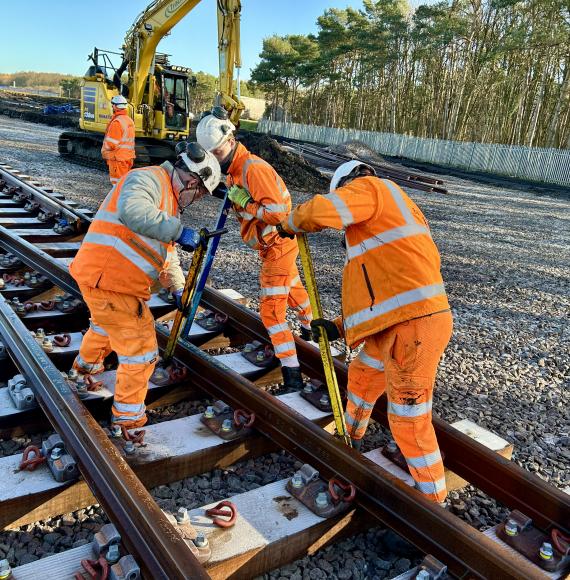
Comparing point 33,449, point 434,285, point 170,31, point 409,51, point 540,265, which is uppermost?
point 409,51

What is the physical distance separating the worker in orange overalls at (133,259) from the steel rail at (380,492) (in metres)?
0.57

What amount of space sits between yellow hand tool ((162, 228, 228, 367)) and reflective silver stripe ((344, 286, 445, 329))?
47.2 inches

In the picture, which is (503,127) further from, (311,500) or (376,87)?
(311,500)

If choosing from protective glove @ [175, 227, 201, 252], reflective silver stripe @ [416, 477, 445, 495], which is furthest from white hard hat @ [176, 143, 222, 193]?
reflective silver stripe @ [416, 477, 445, 495]

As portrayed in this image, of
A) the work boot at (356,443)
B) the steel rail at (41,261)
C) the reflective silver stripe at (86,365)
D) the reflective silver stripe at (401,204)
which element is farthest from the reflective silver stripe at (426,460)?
the steel rail at (41,261)

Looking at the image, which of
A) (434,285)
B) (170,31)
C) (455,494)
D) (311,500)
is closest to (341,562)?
(311,500)

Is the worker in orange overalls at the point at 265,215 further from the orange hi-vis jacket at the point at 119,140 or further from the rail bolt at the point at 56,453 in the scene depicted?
the orange hi-vis jacket at the point at 119,140

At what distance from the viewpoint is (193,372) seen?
3.90m

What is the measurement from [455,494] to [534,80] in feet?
149

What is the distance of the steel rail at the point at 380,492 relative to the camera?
2.26 metres

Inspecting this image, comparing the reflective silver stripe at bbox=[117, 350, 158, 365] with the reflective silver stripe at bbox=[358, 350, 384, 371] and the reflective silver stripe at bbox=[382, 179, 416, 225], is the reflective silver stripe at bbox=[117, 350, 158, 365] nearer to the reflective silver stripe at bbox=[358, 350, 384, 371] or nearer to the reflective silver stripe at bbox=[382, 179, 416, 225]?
the reflective silver stripe at bbox=[358, 350, 384, 371]

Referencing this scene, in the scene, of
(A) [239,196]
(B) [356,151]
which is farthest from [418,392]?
(B) [356,151]

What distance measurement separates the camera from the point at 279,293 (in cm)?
430

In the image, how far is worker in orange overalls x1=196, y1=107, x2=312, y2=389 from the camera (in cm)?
400
